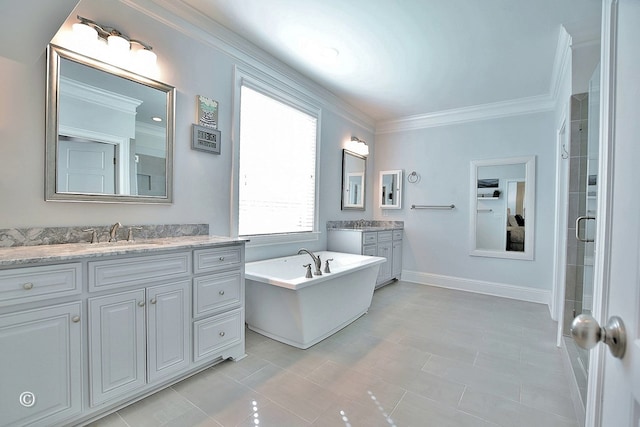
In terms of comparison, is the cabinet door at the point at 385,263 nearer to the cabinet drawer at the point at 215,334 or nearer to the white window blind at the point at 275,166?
the white window blind at the point at 275,166

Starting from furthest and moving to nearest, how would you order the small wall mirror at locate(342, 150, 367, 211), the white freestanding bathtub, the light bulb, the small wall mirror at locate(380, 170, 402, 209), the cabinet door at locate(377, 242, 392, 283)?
the small wall mirror at locate(380, 170, 402, 209) < the small wall mirror at locate(342, 150, 367, 211) < the cabinet door at locate(377, 242, 392, 283) < the white freestanding bathtub < the light bulb

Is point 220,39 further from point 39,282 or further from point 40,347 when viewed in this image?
point 40,347

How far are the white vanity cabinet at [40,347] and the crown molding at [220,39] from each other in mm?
1883

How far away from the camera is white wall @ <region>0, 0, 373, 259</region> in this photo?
5.45 ft

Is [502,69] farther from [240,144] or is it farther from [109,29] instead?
[109,29]

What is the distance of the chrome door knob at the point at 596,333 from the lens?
569 millimetres

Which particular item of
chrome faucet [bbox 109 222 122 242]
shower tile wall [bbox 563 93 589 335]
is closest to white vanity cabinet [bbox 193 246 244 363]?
chrome faucet [bbox 109 222 122 242]

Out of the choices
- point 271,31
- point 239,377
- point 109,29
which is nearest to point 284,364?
point 239,377

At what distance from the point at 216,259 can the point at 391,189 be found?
3.64 m

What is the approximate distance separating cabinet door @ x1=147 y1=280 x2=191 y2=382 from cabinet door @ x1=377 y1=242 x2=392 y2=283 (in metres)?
2.93

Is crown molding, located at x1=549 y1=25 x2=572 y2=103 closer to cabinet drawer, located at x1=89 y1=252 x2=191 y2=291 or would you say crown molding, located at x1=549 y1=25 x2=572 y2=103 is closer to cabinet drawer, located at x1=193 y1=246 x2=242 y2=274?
cabinet drawer, located at x1=193 y1=246 x2=242 y2=274

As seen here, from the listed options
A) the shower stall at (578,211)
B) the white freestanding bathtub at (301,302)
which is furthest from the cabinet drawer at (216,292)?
the shower stall at (578,211)

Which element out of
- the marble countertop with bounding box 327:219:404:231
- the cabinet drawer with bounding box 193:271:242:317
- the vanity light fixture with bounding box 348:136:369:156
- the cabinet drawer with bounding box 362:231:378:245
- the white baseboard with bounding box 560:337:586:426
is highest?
the vanity light fixture with bounding box 348:136:369:156

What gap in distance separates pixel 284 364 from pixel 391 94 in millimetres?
3473
